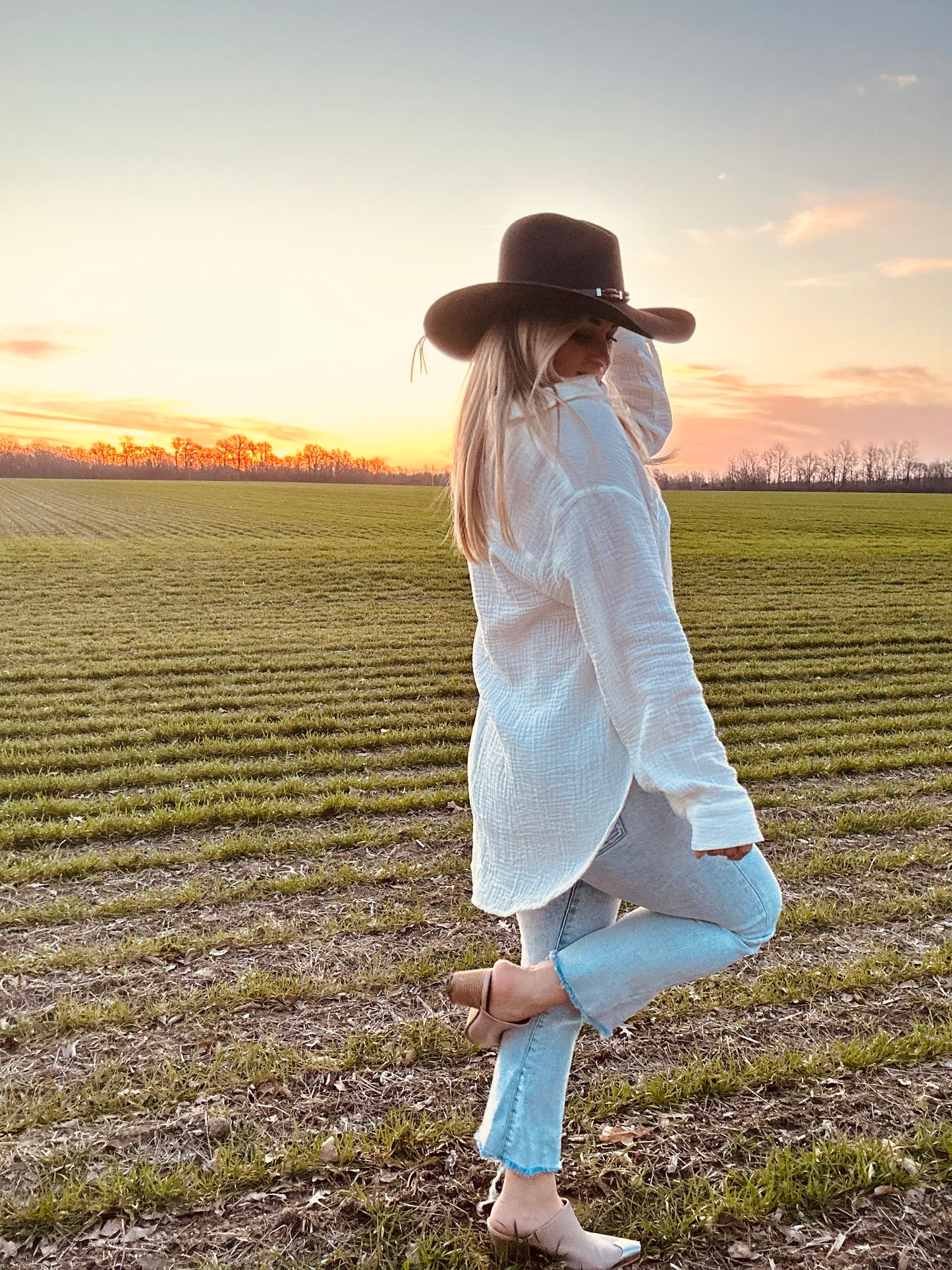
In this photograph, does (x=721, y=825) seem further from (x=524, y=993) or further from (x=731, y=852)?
(x=524, y=993)

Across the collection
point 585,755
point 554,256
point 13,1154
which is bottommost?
point 13,1154

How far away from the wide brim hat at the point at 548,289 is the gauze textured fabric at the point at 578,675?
180 millimetres

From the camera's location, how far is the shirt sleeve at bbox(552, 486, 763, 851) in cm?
188

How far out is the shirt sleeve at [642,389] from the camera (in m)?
2.45

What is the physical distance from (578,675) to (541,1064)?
0.92 m

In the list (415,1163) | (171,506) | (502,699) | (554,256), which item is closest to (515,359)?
(554,256)

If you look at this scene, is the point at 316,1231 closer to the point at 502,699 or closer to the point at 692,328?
the point at 502,699

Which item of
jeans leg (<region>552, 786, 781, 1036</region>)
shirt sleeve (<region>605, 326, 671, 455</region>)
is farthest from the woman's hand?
shirt sleeve (<region>605, 326, 671, 455</region>)

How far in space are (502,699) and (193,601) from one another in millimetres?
15916

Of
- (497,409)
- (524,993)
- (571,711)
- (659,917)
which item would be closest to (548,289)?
(497,409)

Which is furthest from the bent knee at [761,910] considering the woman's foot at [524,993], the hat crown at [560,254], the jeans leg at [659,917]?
the hat crown at [560,254]

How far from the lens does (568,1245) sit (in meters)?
2.40

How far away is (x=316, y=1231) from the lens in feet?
8.44

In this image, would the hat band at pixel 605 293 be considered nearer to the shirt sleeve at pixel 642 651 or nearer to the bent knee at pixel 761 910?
the shirt sleeve at pixel 642 651
